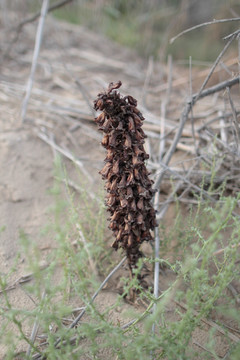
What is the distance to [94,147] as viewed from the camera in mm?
2836

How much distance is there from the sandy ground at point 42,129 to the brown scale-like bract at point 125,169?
0.42 m

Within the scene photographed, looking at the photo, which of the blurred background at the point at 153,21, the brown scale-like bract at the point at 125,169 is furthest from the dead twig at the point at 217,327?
the blurred background at the point at 153,21

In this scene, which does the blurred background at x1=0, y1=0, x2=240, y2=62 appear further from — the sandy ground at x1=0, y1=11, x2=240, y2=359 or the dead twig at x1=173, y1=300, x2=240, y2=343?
the dead twig at x1=173, y1=300, x2=240, y2=343

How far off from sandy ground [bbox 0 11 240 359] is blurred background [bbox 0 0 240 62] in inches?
48.0

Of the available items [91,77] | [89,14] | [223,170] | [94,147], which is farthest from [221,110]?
[89,14]

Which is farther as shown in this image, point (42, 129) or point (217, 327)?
point (42, 129)

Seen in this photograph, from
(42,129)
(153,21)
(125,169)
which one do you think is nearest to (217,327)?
(125,169)

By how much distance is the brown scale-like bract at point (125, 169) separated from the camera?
4.37 ft

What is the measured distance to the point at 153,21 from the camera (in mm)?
6668

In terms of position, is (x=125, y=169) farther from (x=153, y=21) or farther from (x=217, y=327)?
(x=153, y=21)

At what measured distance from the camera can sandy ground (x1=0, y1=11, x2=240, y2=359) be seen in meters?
1.90

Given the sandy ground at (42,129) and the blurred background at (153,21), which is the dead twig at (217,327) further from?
the blurred background at (153,21)

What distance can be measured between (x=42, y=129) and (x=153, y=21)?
16.2ft

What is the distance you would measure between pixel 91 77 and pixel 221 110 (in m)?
1.77
